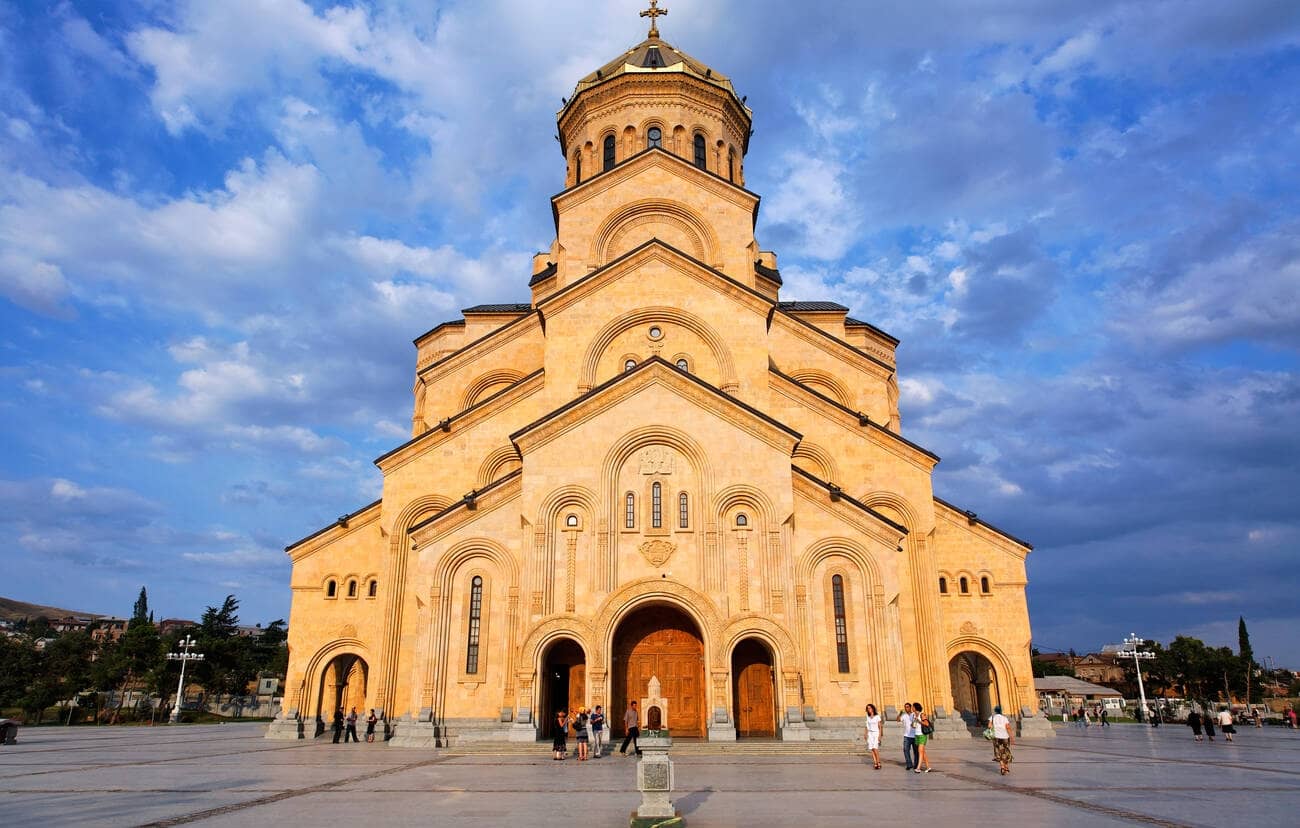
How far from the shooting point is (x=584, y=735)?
17.8m

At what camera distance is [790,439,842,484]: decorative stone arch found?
1019 inches

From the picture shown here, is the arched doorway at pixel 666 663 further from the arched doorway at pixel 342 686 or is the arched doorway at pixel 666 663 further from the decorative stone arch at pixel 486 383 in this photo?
the decorative stone arch at pixel 486 383

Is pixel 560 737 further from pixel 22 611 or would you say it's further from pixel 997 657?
pixel 22 611

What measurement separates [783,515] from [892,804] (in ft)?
37.4

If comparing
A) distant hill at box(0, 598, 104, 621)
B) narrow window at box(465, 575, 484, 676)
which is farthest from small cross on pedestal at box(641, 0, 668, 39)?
distant hill at box(0, 598, 104, 621)

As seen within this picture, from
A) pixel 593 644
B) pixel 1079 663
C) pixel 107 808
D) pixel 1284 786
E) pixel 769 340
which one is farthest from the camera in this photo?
pixel 1079 663

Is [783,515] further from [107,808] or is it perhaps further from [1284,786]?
[107,808]

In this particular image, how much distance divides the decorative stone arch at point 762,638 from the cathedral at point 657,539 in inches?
2.2

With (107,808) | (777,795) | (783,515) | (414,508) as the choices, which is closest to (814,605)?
(783,515)

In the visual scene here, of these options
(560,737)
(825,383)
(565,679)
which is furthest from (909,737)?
(825,383)

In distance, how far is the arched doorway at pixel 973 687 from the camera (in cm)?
2912

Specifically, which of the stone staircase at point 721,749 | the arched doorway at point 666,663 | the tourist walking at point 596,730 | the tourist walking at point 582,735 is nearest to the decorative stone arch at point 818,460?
the arched doorway at point 666,663

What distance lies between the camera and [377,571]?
26484mm

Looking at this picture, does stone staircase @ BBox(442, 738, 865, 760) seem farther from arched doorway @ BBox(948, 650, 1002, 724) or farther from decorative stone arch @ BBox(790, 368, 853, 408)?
decorative stone arch @ BBox(790, 368, 853, 408)
